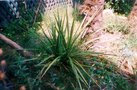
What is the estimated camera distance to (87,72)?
4625mm

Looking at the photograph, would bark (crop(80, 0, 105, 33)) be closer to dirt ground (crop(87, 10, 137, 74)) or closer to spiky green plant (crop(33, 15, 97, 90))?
dirt ground (crop(87, 10, 137, 74))

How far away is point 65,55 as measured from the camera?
4.65m

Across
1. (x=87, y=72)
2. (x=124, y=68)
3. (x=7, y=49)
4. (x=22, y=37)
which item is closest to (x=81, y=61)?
(x=87, y=72)

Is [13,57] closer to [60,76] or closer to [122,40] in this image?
[60,76]

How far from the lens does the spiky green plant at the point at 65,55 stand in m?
4.51

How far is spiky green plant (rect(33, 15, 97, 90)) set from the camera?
4.51m

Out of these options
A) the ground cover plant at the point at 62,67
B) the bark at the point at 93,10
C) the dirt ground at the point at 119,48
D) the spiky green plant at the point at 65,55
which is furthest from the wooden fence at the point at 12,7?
the spiky green plant at the point at 65,55

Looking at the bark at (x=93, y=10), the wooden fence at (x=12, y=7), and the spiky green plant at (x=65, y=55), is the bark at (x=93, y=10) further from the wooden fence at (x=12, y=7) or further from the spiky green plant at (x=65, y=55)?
the spiky green plant at (x=65, y=55)

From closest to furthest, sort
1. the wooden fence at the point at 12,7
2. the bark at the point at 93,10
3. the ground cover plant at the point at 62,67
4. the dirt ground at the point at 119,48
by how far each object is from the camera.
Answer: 1. the ground cover plant at the point at 62,67
2. the dirt ground at the point at 119,48
3. the bark at the point at 93,10
4. the wooden fence at the point at 12,7

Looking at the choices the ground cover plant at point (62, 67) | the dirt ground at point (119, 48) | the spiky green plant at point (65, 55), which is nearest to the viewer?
the ground cover plant at point (62, 67)

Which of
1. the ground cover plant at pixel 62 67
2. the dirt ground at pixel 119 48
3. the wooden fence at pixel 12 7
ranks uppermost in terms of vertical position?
the wooden fence at pixel 12 7

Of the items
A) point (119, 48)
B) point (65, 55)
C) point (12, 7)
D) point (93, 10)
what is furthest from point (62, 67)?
point (12, 7)

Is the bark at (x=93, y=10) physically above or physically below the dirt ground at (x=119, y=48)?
above

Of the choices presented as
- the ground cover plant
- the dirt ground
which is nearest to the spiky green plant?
the ground cover plant
